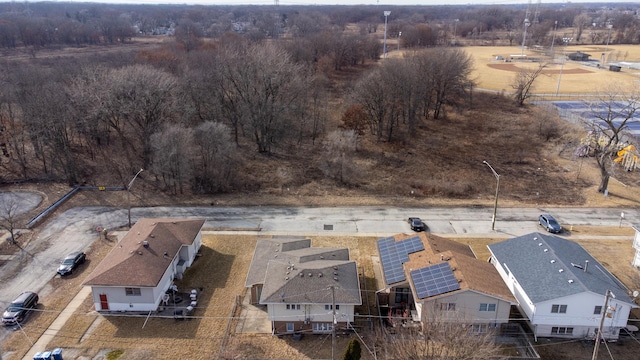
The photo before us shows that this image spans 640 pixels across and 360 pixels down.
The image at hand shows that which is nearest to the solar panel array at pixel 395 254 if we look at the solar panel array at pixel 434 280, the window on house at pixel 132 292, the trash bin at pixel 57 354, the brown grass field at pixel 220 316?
the solar panel array at pixel 434 280

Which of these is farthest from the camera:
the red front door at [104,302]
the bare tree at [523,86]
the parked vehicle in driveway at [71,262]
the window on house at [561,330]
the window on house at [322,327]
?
the bare tree at [523,86]

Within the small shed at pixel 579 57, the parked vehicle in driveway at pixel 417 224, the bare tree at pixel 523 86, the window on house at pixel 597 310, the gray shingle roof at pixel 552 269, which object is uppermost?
the small shed at pixel 579 57

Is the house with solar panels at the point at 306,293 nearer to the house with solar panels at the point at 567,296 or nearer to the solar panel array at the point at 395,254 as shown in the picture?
the solar panel array at the point at 395,254

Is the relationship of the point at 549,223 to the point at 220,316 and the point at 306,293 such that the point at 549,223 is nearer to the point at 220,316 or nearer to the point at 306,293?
the point at 306,293

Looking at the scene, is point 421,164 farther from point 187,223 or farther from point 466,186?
point 187,223

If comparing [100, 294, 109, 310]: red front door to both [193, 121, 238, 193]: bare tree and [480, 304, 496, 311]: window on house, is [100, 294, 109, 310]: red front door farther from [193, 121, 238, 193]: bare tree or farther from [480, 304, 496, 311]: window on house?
[480, 304, 496, 311]: window on house
